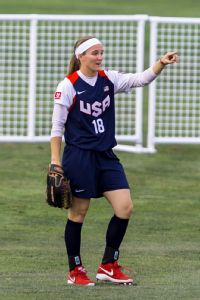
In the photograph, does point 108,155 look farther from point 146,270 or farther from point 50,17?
point 50,17

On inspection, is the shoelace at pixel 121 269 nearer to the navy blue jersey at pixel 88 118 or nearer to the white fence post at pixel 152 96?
the navy blue jersey at pixel 88 118

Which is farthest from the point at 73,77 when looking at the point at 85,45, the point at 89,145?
the point at 89,145

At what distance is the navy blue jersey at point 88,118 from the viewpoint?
Answer: 8375mm

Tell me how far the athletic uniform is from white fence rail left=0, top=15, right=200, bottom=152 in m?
6.48

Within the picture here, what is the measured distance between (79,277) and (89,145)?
3.03ft

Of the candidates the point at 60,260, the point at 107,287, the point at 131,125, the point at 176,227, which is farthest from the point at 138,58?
the point at 107,287

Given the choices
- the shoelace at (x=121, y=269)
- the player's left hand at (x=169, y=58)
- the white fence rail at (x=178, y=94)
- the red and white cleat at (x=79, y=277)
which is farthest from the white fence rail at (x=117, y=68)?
the red and white cleat at (x=79, y=277)

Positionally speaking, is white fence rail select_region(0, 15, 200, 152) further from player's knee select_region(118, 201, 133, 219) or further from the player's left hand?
player's knee select_region(118, 201, 133, 219)

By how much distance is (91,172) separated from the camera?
8.41 metres

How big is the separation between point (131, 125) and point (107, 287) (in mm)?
7029

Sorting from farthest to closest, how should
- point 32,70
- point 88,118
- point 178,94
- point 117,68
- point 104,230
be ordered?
1. point 178,94
2. point 117,68
3. point 32,70
4. point 104,230
5. point 88,118

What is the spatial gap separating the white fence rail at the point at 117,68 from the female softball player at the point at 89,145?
6478mm

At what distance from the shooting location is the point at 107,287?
8430mm

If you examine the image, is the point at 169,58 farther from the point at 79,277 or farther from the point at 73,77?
the point at 79,277
